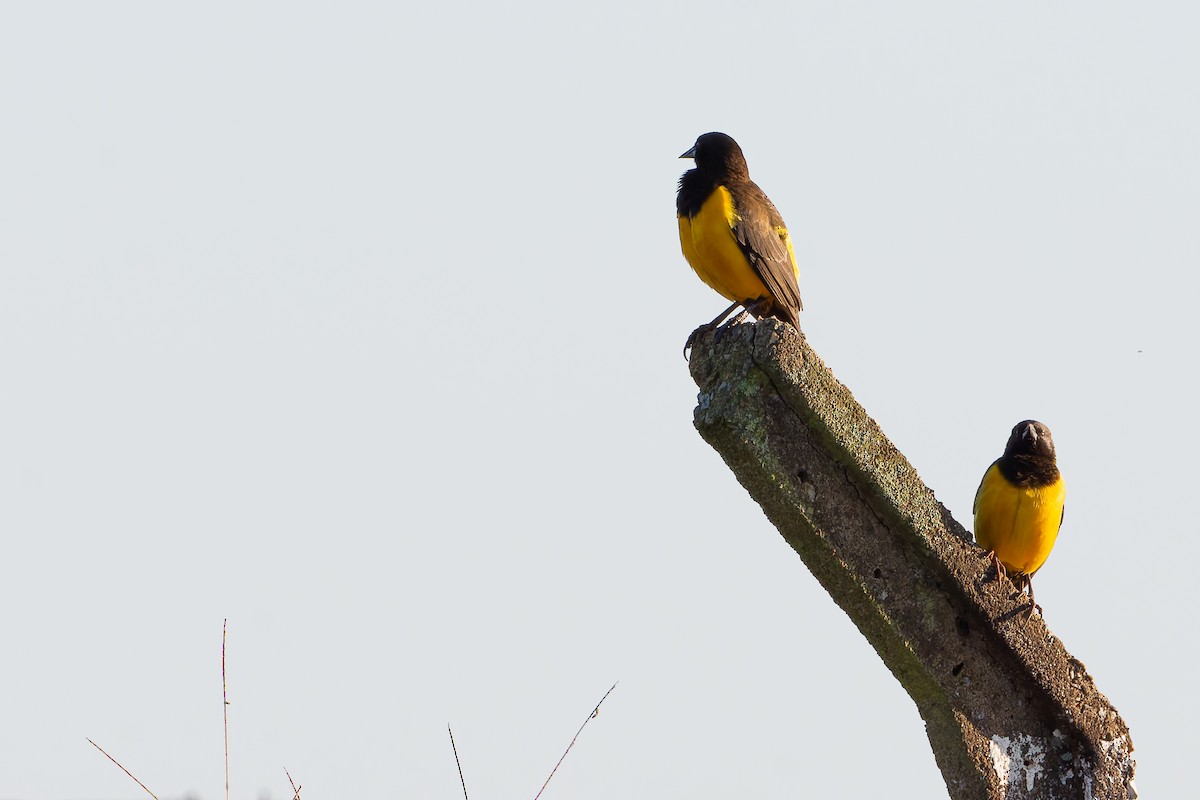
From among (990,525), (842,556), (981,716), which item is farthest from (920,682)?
(990,525)

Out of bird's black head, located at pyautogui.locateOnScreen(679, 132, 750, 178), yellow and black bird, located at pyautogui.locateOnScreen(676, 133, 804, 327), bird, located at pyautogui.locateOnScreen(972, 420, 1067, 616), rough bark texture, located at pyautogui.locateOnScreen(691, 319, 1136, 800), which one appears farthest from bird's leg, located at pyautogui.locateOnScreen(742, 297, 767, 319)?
rough bark texture, located at pyautogui.locateOnScreen(691, 319, 1136, 800)

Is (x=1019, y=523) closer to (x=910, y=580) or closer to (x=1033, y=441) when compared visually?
(x=1033, y=441)

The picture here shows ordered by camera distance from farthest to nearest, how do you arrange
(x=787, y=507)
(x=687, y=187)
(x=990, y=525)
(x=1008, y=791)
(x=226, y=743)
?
(x=687, y=187), (x=990, y=525), (x=1008, y=791), (x=787, y=507), (x=226, y=743)

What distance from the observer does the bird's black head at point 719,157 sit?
7.64 meters

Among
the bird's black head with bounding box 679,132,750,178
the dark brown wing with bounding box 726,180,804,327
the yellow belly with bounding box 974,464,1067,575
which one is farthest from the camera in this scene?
the bird's black head with bounding box 679,132,750,178

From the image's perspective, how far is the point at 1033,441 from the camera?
22.5ft

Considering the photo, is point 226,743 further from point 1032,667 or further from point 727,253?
point 727,253

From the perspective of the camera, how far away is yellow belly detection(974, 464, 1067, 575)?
261 inches

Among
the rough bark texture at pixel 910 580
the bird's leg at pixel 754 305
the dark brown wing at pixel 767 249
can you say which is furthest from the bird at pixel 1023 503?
the bird's leg at pixel 754 305

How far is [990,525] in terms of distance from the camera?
675 cm

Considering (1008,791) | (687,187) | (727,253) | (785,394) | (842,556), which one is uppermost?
(687,187)

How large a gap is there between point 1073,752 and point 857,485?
4.64 feet

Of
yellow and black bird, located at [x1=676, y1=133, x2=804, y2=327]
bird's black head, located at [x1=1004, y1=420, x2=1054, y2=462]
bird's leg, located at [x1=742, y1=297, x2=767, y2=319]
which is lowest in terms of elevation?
bird's black head, located at [x1=1004, y1=420, x2=1054, y2=462]

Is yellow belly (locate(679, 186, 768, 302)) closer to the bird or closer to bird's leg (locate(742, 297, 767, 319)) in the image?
bird's leg (locate(742, 297, 767, 319))
